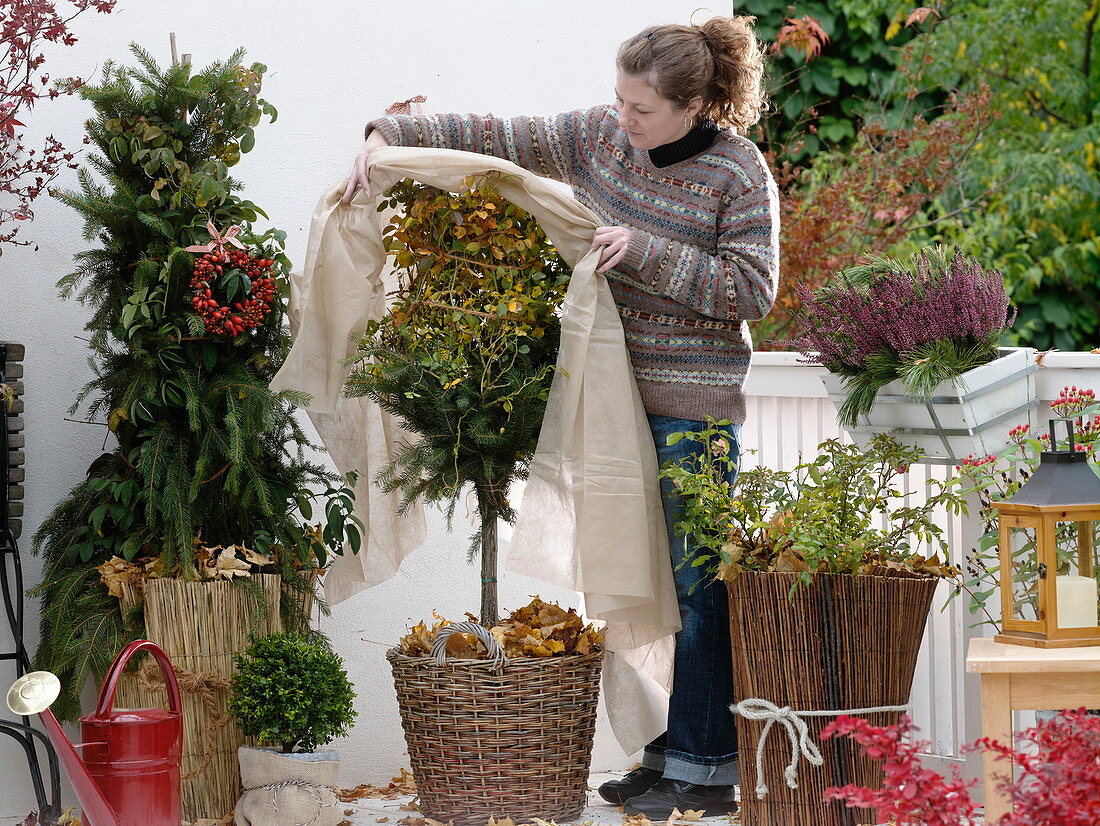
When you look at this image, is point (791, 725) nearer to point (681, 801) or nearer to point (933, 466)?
point (681, 801)

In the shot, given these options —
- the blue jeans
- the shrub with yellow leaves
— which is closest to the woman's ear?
the shrub with yellow leaves

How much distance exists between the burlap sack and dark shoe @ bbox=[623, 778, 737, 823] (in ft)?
2.19

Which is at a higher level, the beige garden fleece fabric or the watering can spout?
the beige garden fleece fabric

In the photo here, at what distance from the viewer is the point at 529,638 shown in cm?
268

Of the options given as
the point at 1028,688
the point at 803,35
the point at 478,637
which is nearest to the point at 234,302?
the point at 478,637

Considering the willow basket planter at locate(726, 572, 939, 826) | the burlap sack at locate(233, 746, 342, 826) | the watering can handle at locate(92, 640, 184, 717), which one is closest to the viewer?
the watering can handle at locate(92, 640, 184, 717)

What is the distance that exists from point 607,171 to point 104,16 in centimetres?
121

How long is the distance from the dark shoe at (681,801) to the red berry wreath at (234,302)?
1.32 meters

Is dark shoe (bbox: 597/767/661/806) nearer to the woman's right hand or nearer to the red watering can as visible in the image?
the red watering can

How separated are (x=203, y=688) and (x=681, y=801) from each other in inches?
41.0

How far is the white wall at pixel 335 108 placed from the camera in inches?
112

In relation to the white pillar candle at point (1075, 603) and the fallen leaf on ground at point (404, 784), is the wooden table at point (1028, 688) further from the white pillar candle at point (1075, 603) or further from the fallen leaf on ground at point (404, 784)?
the fallen leaf on ground at point (404, 784)

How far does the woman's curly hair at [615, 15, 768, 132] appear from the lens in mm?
2572

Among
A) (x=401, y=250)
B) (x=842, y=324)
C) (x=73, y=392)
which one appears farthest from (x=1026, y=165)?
(x=73, y=392)
